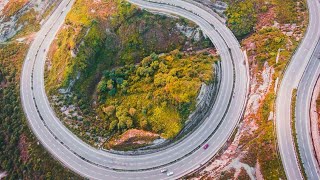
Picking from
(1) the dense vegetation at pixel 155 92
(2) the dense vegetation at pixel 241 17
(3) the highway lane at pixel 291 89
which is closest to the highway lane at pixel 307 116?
(3) the highway lane at pixel 291 89

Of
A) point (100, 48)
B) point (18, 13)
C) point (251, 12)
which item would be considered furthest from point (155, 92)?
point (18, 13)

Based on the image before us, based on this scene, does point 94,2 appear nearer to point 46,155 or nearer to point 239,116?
point 46,155

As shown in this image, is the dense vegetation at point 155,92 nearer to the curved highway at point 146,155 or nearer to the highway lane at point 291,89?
the curved highway at point 146,155

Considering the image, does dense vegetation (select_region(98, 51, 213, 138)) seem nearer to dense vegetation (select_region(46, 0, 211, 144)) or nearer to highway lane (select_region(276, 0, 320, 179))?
dense vegetation (select_region(46, 0, 211, 144))

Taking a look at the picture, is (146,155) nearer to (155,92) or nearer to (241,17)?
(155,92)

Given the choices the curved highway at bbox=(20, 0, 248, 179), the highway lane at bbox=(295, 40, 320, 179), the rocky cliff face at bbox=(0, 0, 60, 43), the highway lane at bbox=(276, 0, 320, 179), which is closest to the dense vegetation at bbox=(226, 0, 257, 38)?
the curved highway at bbox=(20, 0, 248, 179)
